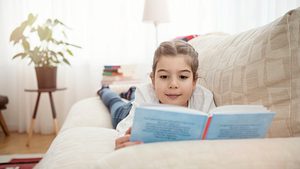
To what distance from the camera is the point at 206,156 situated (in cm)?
66

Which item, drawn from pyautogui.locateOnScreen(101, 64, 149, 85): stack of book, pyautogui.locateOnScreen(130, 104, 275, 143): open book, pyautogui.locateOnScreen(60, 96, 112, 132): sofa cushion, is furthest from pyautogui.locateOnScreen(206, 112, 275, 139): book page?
pyautogui.locateOnScreen(101, 64, 149, 85): stack of book

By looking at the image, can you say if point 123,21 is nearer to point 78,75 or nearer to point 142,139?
Result: point 78,75

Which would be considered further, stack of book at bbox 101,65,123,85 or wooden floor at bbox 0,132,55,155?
stack of book at bbox 101,65,123,85

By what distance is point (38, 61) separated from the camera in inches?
112

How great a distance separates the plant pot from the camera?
2.80 m

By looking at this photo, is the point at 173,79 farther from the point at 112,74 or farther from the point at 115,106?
the point at 112,74

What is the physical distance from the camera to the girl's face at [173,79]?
114 centimetres

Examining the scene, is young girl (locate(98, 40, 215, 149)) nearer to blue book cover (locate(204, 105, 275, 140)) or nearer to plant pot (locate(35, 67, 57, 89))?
blue book cover (locate(204, 105, 275, 140))

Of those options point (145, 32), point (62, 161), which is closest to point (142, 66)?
point (145, 32)

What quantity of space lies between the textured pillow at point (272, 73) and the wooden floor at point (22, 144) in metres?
2.04

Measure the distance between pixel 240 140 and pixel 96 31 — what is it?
2718 mm

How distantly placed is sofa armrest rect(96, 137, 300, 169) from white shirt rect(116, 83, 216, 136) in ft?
1.56

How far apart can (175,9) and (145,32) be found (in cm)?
37

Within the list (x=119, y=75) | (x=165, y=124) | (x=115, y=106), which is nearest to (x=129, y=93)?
(x=115, y=106)
